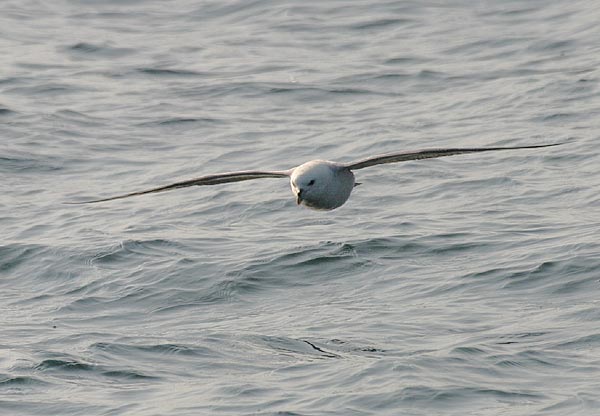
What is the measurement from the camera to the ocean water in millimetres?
11984

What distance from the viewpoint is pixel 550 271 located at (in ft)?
46.2

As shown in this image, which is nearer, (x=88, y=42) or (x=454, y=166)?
(x=454, y=166)

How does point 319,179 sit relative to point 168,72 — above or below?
above

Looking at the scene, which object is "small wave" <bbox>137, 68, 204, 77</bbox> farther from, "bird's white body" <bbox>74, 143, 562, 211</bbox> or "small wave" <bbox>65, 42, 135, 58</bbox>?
"bird's white body" <bbox>74, 143, 562, 211</bbox>

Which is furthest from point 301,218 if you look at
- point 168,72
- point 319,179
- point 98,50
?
point 98,50

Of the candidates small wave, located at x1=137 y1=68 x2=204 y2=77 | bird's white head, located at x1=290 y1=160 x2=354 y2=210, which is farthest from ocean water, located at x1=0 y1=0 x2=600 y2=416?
bird's white head, located at x1=290 y1=160 x2=354 y2=210

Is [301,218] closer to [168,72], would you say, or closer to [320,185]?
[320,185]

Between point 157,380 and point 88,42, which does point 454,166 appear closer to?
point 157,380

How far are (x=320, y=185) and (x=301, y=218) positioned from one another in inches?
197

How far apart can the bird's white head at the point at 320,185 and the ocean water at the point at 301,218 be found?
1.40 meters

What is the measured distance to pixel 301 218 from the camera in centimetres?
1662

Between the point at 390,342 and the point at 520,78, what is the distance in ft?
33.2

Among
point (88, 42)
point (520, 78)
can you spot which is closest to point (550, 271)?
point (520, 78)

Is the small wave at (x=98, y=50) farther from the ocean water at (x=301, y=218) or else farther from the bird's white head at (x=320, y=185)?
the bird's white head at (x=320, y=185)
